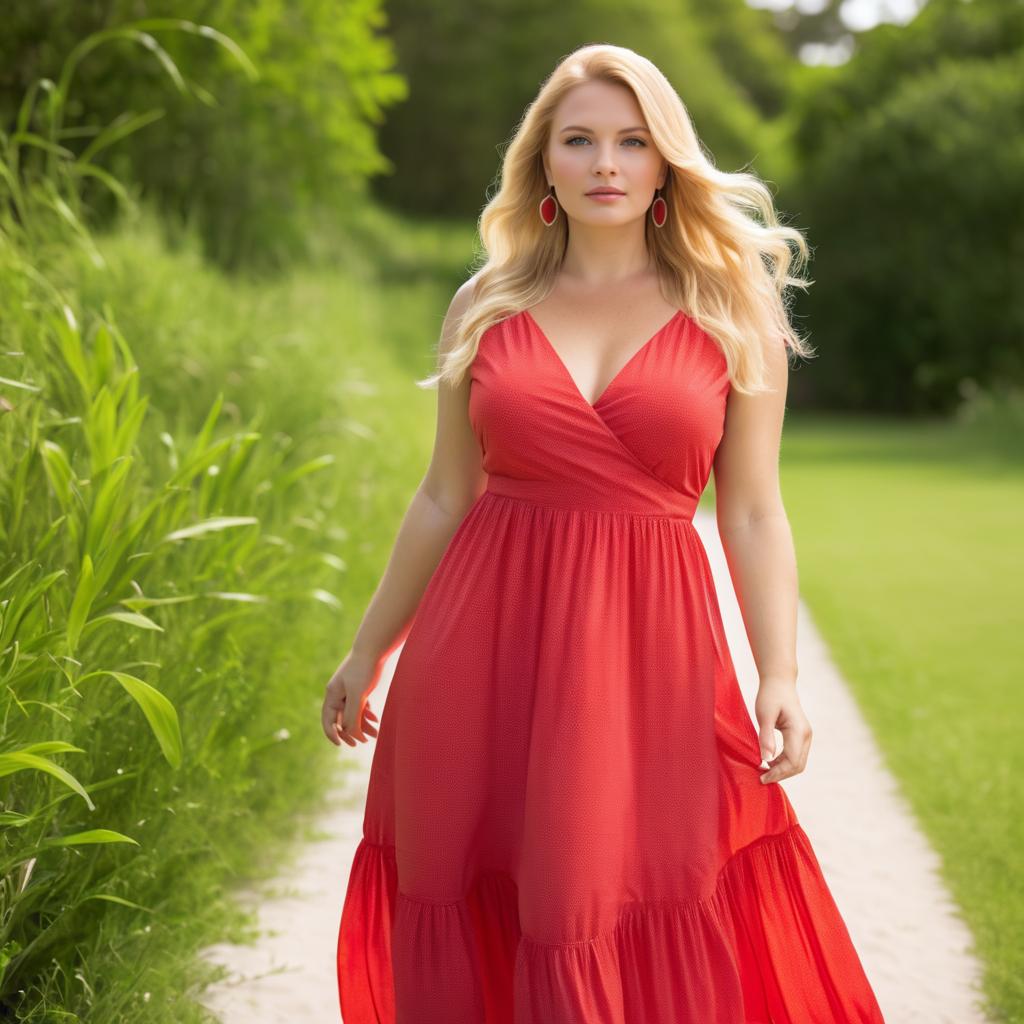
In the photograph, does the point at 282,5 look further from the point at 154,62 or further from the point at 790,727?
Result: the point at 790,727

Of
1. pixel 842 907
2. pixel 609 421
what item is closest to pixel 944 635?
pixel 842 907

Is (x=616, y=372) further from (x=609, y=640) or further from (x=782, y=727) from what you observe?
(x=782, y=727)

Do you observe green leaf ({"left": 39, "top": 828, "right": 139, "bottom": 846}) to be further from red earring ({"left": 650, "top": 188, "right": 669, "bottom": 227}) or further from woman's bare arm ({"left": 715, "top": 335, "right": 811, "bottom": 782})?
red earring ({"left": 650, "top": 188, "right": 669, "bottom": 227})

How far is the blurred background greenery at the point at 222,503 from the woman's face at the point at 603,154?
2.34 feet

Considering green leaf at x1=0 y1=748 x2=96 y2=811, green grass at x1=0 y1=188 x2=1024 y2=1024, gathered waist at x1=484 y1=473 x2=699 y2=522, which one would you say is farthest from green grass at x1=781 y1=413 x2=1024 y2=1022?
green leaf at x1=0 y1=748 x2=96 y2=811

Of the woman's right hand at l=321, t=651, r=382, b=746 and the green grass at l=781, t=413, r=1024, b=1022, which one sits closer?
the woman's right hand at l=321, t=651, r=382, b=746

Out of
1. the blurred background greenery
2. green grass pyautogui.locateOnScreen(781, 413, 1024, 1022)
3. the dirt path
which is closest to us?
the blurred background greenery

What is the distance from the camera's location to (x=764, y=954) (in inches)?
94.2

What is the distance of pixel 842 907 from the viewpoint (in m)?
3.74

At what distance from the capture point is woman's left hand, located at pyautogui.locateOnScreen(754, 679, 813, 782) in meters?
2.27

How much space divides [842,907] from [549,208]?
83.8 inches

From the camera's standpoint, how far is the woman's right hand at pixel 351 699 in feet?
8.03

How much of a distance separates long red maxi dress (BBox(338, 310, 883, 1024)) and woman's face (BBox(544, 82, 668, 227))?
0.66 ft

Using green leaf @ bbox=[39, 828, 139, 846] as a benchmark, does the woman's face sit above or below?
above
